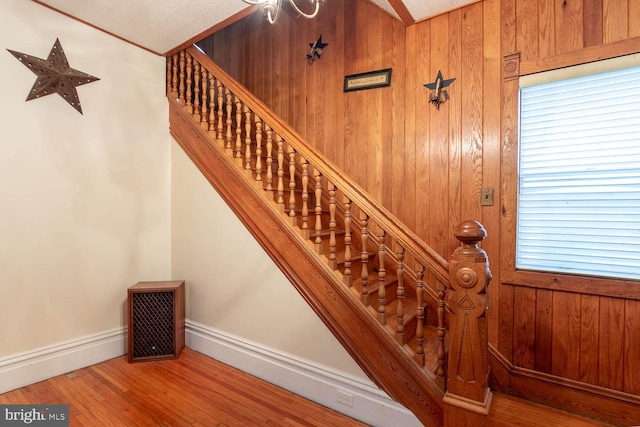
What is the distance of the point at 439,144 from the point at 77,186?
9.15 feet

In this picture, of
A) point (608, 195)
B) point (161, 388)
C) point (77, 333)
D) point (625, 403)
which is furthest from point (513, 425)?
point (77, 333)

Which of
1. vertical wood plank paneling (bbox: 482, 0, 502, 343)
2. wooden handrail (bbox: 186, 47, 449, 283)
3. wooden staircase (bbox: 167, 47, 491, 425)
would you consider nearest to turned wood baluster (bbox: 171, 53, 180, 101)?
wooden staircase (bbox: 167, 47, 491, 425)

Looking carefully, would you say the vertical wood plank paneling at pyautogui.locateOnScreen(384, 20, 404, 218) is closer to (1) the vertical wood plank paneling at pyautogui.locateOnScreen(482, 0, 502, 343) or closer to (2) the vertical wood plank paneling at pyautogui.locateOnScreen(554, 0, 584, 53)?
(1) the vertical wood plank paneling at pyautogui.locateOnScreen(482, 0, 502, 343)

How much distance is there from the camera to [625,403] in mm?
1712

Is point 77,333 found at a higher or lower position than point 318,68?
lower

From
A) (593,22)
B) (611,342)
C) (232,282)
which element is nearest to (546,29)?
(593,22)

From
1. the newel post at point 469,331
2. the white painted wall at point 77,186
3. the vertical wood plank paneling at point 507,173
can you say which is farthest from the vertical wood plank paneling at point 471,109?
the white painted wall at point 77,186

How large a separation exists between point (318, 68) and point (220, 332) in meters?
2.54

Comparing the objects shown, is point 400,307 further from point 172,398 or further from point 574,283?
point 172,398

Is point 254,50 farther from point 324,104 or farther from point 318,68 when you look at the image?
point 324,104

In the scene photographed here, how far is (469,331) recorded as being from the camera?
140 cm

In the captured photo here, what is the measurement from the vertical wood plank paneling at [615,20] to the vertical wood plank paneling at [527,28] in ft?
1.07

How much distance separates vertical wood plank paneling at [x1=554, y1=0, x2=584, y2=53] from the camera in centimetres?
180

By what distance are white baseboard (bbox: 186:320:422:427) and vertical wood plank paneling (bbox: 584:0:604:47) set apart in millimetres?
2399
